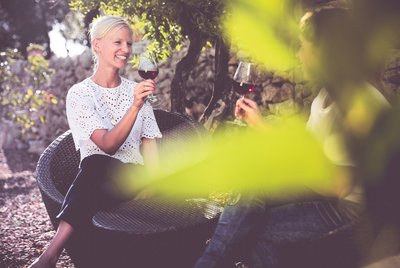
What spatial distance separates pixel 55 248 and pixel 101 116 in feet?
2.69

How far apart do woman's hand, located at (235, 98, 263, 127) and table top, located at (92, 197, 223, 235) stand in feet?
1.46

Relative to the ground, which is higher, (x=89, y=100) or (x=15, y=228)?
(x=89, y=100)

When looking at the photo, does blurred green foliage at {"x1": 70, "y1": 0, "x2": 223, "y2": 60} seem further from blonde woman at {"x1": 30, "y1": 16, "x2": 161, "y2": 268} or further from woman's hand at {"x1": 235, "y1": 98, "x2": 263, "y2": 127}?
woman's hand at {"x1": 235, "y1": 98, "x2": 263, "y2": 127}

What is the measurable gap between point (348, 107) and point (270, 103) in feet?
16.6

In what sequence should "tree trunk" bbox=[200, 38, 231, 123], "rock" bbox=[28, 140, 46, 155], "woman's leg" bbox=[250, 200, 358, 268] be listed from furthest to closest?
A: "rock" bbox=[28, 140, 46, 155], "tree trunk" bbox=[200, 38, 231, 123], "woman's leg" bbox=[250, 200, 358, 268]

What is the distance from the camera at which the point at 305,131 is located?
520 mm

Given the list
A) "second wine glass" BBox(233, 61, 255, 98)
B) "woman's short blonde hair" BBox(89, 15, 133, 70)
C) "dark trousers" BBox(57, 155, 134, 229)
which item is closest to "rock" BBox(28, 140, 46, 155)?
"woman's short blonde hair" BBox(89, 15, 133, 70)

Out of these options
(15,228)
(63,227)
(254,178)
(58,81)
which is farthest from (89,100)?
(58,81)

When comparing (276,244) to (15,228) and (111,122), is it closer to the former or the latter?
(111,122)

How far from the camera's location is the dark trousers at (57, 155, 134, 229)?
220cm

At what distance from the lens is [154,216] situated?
7.93 feet

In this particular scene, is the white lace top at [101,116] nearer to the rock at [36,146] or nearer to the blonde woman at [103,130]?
the blonde woman at [103,130]

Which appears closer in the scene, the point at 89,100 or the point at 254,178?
the point at 254,178

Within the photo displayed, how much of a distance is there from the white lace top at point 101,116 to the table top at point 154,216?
310mm
